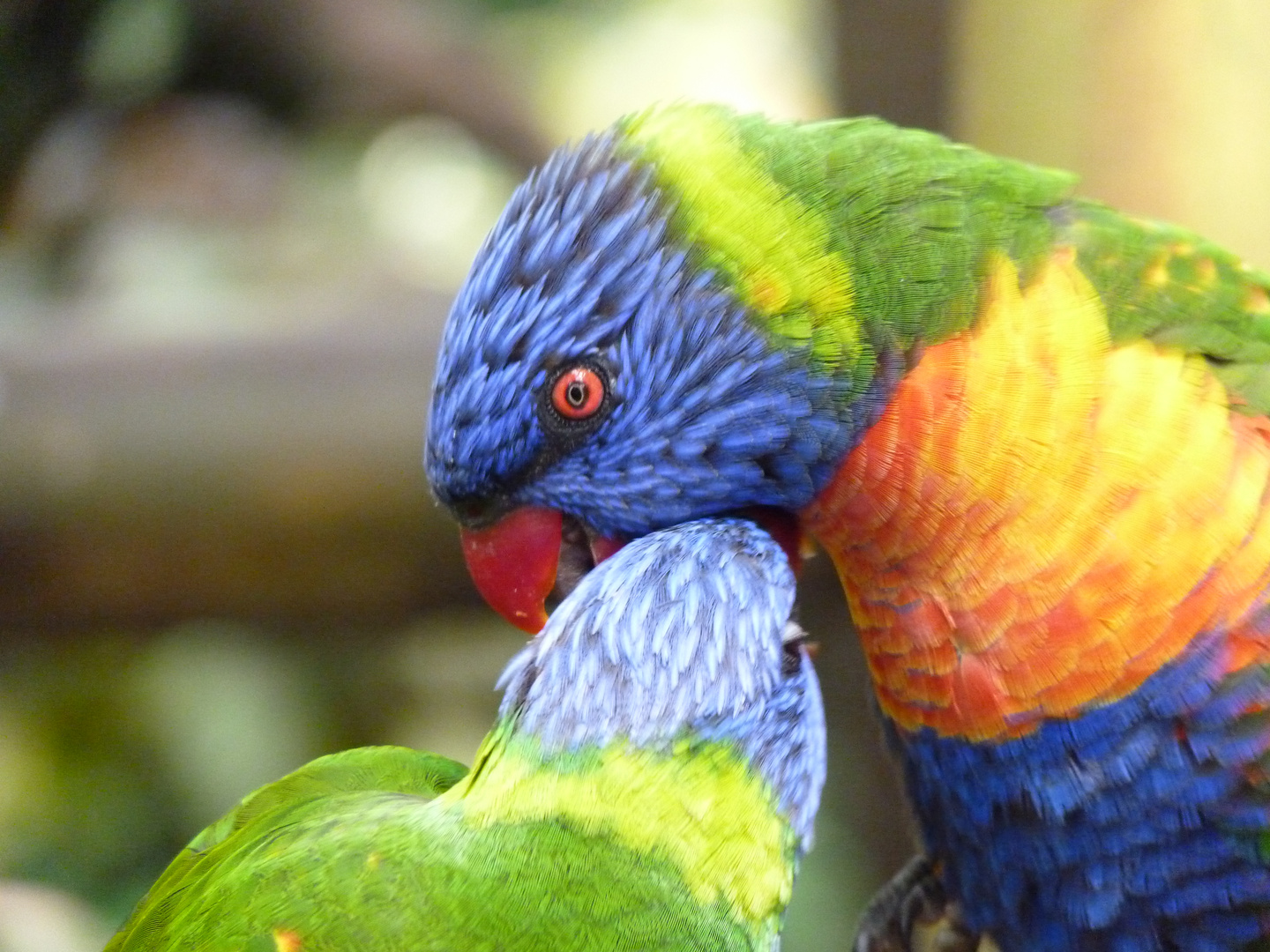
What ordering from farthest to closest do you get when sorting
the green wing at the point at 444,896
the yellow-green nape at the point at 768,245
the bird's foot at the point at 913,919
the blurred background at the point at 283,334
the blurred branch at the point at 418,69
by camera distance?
the blurred branch at the point at 418,69, the blurred background at the point at 283,334, the bird's foot at the point at 913,919, the yellow-green nape at the point at 768,245, the green wing at the point at 444,896

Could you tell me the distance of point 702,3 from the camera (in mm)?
4988

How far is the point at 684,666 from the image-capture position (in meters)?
1.05

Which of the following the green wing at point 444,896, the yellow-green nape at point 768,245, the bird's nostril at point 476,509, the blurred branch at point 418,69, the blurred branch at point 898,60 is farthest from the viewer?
the blurred branch at point 418,69

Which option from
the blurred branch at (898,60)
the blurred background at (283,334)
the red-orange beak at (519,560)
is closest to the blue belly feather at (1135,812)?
the red-orange beak at (519,560)

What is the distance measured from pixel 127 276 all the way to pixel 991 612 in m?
2.64

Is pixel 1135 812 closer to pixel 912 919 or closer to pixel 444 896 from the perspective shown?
pixel 912 919

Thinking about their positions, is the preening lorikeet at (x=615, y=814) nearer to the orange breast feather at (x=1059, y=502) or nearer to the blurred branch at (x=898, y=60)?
the orange breast feather at (x=1059, y=502)

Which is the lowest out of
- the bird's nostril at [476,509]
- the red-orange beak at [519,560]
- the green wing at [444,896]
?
the green wing at [444,896]

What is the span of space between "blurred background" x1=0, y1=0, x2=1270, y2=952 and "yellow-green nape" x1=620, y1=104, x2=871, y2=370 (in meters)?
1.02

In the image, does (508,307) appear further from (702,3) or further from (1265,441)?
(702,3)

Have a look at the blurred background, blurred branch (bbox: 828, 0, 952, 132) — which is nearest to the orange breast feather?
the blurred background

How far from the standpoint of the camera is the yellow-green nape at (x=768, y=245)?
1218 millimetres

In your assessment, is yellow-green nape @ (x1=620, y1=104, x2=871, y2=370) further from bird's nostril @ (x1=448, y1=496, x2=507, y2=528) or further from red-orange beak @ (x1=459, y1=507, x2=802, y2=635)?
bird's nostril @ (x1=448, y1=496, x2=507, y2=528)

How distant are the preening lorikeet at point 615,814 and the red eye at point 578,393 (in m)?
0.18
